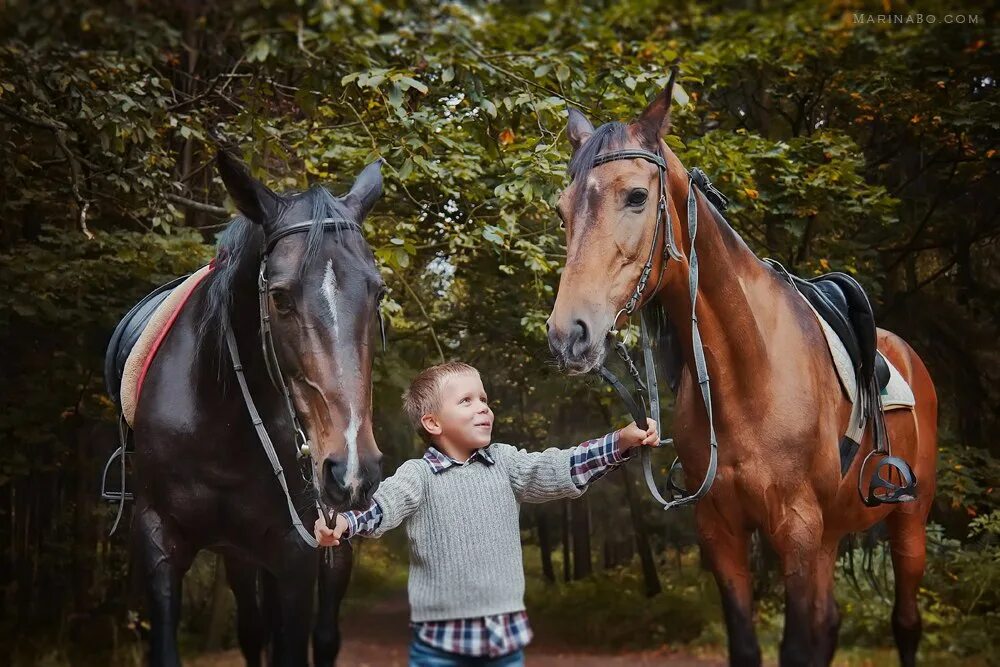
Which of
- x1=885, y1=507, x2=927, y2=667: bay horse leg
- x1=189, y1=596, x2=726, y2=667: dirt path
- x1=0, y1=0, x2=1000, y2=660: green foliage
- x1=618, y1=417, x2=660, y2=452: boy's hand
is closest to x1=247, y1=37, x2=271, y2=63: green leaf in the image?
x1=0, y1=0, x2=1000, y2=660: green foliage

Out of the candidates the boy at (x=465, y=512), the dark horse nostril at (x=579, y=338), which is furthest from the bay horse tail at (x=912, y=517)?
the dark horse nostril at (x=579, y=338)

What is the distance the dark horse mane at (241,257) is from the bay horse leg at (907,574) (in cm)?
348

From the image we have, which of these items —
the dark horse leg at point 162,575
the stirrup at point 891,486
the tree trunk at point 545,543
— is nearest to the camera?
the dark horse leg at point 162,575

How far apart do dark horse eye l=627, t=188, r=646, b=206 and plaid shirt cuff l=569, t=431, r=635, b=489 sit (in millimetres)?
753

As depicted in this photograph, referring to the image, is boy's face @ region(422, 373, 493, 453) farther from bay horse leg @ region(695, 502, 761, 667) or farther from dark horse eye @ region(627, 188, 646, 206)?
bay horse leg @ region(695, 502, 761, 667)

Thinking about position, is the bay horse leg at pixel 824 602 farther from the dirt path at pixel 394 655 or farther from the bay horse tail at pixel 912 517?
the dirt path at pixel 394 655

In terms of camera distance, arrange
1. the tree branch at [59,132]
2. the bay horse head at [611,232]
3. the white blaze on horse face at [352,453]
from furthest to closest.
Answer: the tree branch at [59,132] < the bay horse head at [611,232] < the white blaze on horse face at [352,453]

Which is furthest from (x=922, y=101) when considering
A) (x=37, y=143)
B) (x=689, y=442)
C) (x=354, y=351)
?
(x=37, y=143)

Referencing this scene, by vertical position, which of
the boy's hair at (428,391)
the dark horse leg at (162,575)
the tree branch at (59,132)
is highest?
the tree branch at (59,132)

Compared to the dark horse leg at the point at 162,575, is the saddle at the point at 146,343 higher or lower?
higher

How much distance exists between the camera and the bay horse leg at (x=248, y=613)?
440cm

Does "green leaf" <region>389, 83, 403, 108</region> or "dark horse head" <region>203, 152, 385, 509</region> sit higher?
"green leaf" <region>389, 83, 403, 108</region>

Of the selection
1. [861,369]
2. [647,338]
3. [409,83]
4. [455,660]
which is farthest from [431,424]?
[861,369]

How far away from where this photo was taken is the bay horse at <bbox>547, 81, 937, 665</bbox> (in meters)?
3.07
